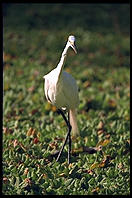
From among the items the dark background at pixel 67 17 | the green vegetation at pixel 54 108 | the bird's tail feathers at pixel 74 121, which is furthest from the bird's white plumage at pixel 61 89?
the dark background at pixel 67 17

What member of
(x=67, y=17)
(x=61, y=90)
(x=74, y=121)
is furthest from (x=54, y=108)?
(x=67, y=17)

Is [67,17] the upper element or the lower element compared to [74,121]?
upper

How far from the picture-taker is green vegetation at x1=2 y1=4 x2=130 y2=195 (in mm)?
3891

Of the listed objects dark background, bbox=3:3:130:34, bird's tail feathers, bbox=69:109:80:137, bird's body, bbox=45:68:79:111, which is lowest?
bird's tail feathers, bbox=69:109:80:137

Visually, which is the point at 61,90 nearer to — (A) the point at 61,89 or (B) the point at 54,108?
(A) the point at 61,89

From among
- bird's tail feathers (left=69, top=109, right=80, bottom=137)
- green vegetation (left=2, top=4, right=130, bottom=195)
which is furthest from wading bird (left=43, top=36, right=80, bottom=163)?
green vegetation (left=2, top=4, right=130, bottom=195)

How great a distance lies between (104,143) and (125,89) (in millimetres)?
2184

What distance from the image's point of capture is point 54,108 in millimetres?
5703

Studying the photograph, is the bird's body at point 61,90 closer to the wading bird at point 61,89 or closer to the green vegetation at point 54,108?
the wading bird at point 61,89

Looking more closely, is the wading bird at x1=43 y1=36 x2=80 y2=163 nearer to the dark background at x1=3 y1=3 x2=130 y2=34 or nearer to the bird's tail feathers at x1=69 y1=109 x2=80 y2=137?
the bird's tail feathers at x1=69 y1=109 x2=80 y2=137

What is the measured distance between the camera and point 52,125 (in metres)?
5.29

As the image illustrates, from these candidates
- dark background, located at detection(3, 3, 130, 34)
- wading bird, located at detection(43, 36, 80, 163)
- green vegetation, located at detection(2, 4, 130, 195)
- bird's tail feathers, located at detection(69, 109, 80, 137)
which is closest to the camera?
wading bird, located at detection(43, 36, 80, 163)

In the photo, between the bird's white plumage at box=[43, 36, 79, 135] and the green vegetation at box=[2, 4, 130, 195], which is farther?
the green vegetation at box=[2, 4, 130, 195]

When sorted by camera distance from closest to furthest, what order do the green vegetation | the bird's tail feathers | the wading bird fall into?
the wading bird < the green vegetation < the bird's tail feathers
